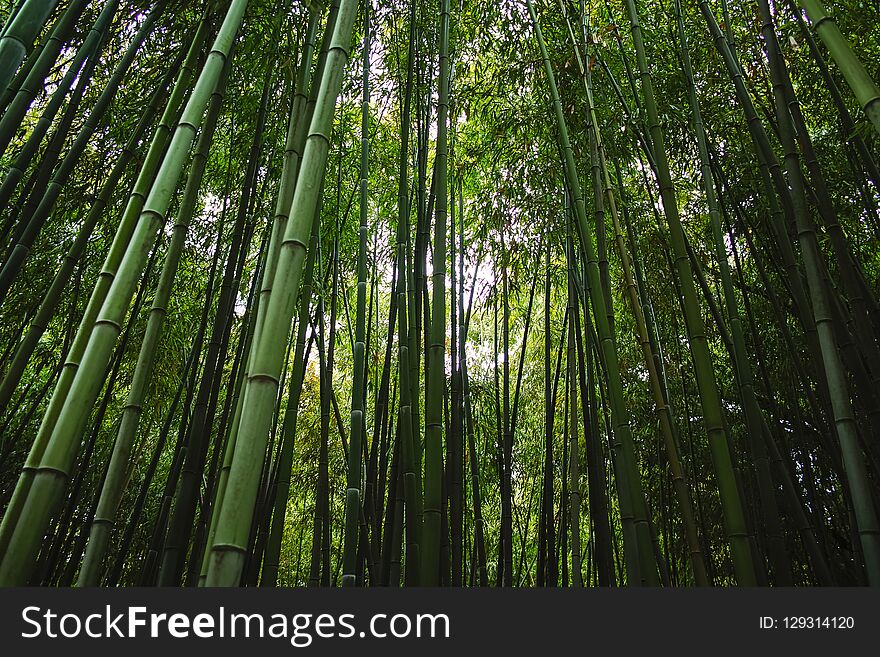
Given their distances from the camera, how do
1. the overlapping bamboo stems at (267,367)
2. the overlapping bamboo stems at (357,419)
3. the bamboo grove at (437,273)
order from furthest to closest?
the overlapping bamboo stems at (357,419) → the bamboo grove at (437,273) → the overlapping bamboo stems at (267,367)

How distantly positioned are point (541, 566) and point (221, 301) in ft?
6.09

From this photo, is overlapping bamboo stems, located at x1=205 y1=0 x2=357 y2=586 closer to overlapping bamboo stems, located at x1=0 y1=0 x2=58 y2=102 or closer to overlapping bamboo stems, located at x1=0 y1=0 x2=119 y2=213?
overlapping bamboo stems, located at x1=0 y1=0 x2=58 y2=102

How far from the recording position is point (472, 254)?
13.4 ft

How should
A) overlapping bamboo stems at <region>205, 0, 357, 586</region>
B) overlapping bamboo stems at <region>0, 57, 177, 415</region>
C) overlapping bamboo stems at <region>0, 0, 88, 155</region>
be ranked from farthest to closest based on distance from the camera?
1. overlapping bamboo stems at <region>0, 57, 177, 415</region>
2. overlapping bamboo stems at <region>0, 0, 88, 155</region>
3. overlapping bamboo stems at <region>205, 0, 357, 586</region>

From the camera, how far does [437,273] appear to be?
1.65 m

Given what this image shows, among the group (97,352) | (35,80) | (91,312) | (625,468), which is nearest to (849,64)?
(625,468)

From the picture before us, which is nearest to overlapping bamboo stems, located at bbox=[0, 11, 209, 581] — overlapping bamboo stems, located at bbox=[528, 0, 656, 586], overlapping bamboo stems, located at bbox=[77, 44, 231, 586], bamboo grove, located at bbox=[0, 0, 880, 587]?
bamboo grove, located at bbox=[0, 0, 880, 587]

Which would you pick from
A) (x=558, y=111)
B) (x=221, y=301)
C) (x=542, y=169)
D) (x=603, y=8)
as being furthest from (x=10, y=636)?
(x=603, y=8)

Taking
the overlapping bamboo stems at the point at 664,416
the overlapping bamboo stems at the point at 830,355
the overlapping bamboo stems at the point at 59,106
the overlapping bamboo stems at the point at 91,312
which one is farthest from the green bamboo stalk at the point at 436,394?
the overlapping bamboo stems at the point at 59,106

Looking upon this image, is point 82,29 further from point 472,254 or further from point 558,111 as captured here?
point 472,254

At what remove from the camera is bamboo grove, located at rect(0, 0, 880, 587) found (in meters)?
1.34

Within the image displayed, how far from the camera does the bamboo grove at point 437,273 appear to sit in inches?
52.7

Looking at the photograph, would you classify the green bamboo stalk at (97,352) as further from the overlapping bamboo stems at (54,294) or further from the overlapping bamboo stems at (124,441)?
the overlapping bamboo stems at (54,294)

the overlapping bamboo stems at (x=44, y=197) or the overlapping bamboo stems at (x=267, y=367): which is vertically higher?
the overlapping bamboo stems at (x=44, y=197)
